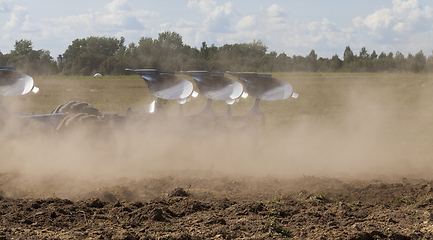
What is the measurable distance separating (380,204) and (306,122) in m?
9.94

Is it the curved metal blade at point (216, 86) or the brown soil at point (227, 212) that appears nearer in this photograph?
the brown soil at point (227, 212)

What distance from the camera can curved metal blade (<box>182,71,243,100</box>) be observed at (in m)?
10.1

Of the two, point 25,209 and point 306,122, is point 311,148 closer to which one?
point 306,122

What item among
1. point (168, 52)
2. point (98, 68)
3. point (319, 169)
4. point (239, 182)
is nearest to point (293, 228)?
point (239, 182)

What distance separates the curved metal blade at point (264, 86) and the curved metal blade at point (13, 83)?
527cm

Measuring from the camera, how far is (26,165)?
7758 millimetres

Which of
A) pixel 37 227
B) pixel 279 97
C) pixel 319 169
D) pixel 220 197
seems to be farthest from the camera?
pixel 279 97

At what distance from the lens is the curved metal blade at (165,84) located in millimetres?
9719

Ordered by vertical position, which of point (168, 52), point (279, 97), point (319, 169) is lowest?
point (319, 169)

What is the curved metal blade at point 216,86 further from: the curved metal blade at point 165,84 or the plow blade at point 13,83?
the plow blade at point 13,83

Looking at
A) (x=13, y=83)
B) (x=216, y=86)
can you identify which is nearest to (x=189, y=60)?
(x=216, y=86)

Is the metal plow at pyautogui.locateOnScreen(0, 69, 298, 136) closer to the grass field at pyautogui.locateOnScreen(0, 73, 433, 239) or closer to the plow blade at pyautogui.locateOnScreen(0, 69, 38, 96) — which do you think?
the plow blade at pyautogui.locateOnScreen(0, 69, 38, 96)

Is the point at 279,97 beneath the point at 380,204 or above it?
above

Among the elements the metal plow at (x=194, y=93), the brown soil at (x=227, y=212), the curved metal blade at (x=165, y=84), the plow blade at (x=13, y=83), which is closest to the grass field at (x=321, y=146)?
the metal plow at (x=194, y=93)
